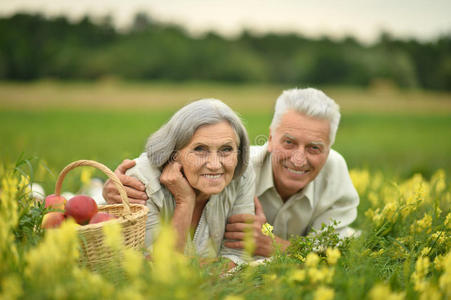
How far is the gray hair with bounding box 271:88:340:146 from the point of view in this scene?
14.8 feet

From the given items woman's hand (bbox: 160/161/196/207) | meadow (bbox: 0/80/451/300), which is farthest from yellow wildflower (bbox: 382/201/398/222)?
woman's hand (bbox: 160/161/196/207)

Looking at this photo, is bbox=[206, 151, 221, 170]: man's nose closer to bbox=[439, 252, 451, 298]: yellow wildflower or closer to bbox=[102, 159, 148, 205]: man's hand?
bbox=[102, 159, 148, 205]: man's hand

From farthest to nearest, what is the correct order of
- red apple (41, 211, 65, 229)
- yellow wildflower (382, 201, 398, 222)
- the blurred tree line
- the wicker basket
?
the blurred tree line < yellow wildflower (382, 201, 398, 222) < red apple (41, 211, 65, 229) < the wicker basket

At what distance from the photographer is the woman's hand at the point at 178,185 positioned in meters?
3.75

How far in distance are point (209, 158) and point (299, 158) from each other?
115cm

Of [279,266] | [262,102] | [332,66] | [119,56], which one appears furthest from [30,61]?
→ [279,266]

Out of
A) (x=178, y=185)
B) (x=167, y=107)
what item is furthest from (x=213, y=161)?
(x=167, y=107)

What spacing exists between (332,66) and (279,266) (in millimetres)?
49060

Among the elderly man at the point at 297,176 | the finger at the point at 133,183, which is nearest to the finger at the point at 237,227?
the elderly man at the point at 297,176

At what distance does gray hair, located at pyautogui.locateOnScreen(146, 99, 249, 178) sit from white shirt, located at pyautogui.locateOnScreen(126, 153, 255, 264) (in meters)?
0.16

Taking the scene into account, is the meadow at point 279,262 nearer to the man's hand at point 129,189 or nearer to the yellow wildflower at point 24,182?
the yellow wildflower at point 24,182

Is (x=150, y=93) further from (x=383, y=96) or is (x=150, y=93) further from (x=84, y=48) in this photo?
(x=383, y=96)

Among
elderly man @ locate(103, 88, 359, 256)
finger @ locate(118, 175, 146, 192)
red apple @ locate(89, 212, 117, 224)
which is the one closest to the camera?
red apple @ locate(89, 212, 117, 224)

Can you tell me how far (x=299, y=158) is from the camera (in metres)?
4.46
